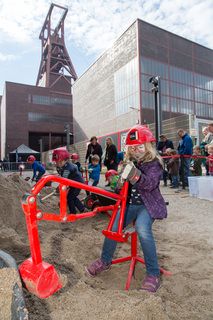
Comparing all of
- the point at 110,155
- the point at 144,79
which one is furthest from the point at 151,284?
the point at 144,79

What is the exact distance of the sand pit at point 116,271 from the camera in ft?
5.97

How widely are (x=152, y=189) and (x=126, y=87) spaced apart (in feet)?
101

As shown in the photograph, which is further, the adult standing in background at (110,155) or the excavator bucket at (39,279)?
the adult standing in background at (110,155)

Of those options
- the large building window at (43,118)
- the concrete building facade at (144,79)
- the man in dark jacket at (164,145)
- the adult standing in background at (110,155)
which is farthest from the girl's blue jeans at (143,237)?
the large building window at (43,118)

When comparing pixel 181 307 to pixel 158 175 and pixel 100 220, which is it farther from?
pixel 100 220

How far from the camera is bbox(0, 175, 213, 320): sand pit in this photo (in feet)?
5.97

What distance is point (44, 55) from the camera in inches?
2507

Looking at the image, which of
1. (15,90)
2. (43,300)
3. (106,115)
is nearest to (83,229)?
(43,300)

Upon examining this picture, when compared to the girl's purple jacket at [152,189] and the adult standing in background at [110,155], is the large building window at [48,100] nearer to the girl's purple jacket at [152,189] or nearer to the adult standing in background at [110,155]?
the adult standing in background at [110,155]

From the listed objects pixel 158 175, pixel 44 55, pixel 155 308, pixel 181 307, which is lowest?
pixel 181 307

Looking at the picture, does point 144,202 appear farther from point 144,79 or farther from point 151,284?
point 144,79

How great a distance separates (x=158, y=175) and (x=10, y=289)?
1.56 m

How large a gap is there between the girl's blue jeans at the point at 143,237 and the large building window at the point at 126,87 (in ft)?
93.2

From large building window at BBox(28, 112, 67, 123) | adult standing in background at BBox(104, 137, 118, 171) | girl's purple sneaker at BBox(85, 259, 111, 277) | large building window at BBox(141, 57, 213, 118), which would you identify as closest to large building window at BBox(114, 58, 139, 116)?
large building window at BBox(141, 57, 213, 118)
